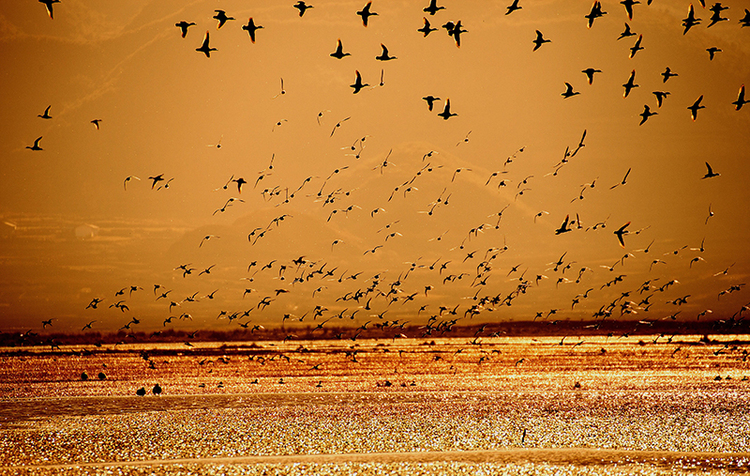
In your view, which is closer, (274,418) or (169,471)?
(169,471)

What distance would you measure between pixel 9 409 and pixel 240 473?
532 inches

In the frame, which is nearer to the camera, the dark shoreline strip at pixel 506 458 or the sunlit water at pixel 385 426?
the dark shoreline strip at pixel 506 458

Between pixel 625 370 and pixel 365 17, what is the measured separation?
26082 mm

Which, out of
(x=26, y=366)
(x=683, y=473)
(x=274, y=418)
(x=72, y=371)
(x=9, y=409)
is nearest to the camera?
(x=683, y=473)

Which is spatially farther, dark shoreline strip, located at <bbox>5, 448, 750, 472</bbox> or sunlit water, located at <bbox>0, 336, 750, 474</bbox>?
sunlit water, located at <bbox>0, 336, 750, 474</bbox>

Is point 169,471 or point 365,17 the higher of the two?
point 365,17

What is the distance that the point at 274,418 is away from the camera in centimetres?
2091

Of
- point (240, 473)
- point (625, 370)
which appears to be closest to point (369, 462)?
point (240, 473)

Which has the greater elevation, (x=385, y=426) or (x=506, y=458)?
(x=506, y=458)

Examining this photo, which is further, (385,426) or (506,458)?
(385,426)

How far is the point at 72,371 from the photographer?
144 ft

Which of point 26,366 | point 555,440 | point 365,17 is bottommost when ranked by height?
point 26,366

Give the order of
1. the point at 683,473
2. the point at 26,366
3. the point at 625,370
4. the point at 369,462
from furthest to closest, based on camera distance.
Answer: the point at 26,366, the point at 625,370, the point at 369,462, the point at 683,473

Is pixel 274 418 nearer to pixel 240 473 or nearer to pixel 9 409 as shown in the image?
pixel 240 473
